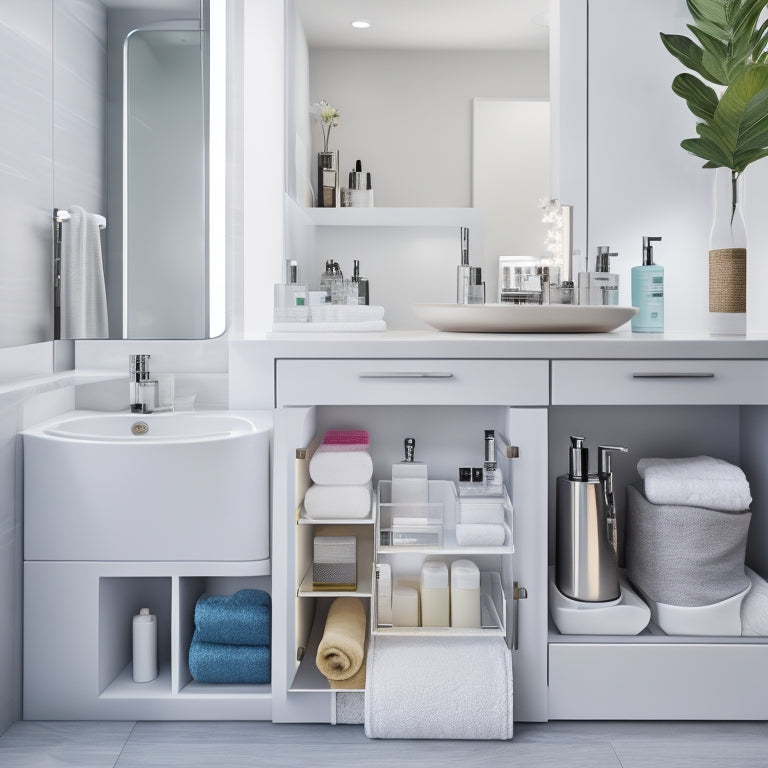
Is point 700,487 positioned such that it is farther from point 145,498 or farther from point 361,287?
point 145,498

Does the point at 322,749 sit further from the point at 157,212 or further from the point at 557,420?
the point at 157,212

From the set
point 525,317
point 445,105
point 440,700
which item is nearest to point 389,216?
point 445,105

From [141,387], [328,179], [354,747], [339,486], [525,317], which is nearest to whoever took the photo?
[354,747]

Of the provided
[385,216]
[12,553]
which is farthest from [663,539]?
[12,553]

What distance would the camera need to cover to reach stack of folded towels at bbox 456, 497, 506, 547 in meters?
1.71

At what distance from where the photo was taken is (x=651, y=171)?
7.06ft

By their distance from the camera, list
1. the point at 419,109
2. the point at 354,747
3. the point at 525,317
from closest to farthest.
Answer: the point at 354,747 < the point at 525,317 < the point at 419,109

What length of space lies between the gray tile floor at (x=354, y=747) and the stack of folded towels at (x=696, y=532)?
0.29 m

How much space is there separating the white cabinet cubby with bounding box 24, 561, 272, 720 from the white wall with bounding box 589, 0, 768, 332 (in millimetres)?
1345

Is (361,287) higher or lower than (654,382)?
higher

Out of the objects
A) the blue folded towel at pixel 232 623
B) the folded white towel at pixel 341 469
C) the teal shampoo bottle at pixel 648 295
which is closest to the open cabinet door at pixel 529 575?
the folded white towel at pixel 341 469

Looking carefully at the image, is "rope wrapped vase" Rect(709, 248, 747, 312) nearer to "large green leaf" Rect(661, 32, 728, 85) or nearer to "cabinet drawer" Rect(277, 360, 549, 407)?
"large green leaf" Rect(661, 32, 728, 85)

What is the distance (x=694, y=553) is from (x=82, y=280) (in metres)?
1.65

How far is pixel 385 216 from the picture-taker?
83.4 inches
